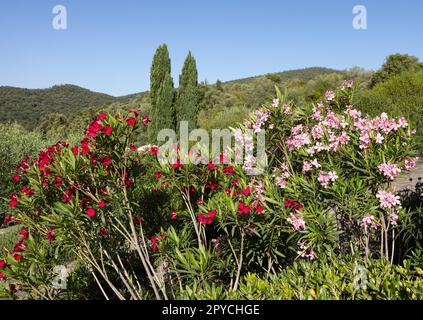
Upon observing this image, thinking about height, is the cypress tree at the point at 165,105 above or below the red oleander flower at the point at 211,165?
above

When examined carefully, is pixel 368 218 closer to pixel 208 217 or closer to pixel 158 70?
pixel 208 217

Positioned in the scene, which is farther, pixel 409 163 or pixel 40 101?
pixel 40 101

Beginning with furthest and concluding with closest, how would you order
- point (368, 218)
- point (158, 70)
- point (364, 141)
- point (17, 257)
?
point (158, 70), point (364, 141), point (368, 218), point (17, 257)

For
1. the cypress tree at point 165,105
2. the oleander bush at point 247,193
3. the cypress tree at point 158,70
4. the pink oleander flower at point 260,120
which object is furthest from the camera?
the cypress tree at point 158,70

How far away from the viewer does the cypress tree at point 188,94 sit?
76.7 ft

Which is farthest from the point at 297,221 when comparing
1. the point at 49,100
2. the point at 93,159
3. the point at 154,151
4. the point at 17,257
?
the point at 49,100

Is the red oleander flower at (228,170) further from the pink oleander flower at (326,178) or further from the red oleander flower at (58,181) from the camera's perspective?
the red oleander flower at (58,181)

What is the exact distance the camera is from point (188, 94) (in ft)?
78.1

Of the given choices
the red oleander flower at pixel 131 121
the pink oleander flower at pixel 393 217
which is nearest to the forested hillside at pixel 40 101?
the red oleander flower at pixel 131 121

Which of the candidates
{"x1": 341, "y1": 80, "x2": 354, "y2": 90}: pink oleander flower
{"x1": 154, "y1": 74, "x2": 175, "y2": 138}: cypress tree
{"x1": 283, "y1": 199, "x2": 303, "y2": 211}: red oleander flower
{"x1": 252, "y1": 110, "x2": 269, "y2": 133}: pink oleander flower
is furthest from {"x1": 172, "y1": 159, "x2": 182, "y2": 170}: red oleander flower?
{"x1": 154, "y1": 74, "x2": 175, "y2": 138}: cypress tree

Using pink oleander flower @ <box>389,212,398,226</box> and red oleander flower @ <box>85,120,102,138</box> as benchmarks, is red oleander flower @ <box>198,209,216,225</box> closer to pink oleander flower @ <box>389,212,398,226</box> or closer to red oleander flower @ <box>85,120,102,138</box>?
red oleander flower @ <box>85,120,102,138</box>

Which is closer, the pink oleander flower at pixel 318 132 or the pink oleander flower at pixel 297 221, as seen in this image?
the pink oleander flower at pixel 297 221

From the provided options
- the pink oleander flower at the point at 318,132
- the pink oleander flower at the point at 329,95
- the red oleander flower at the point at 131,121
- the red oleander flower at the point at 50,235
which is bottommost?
the red oleander flower at the point at 50,235

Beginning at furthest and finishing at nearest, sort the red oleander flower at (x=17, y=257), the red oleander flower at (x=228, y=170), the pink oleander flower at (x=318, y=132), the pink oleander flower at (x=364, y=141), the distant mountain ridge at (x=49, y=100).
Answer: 1. the distant mountain ridge at (x=49, y=100)
2. the red oleander flower at (x=228, y=170)
3. the pink oleander flower at (x=318, y=132)
4. the pink oleander flower at (x=364, y=141)
5. the red oleander flower at (x=17, y=257)
